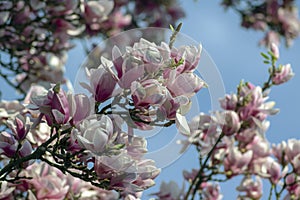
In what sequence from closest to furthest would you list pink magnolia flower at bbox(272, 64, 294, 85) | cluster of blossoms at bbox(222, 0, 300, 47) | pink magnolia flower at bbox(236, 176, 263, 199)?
pink magnolia flower at bbox(272, 64, 294, 85) < pink magnolia flower at bbox(236, 176, 263, 199) < cluster of blossoms at bbox(222, 0, 300, 47)

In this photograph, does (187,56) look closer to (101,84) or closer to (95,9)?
(101,84)

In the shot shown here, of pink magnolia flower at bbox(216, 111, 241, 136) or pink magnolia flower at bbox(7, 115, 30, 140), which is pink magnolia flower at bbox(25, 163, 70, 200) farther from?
pink magnolia flower at bbox(216, 111, 241, 136)

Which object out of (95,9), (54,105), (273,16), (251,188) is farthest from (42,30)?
(273,16)

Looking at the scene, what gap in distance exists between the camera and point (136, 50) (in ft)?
4.34

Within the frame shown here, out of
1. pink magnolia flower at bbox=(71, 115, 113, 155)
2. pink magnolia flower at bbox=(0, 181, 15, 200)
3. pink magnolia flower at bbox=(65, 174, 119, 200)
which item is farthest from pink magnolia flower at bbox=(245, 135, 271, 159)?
pink magnolia flower at bbox=(71, 115, 113, 155)

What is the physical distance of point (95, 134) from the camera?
1.26 metres

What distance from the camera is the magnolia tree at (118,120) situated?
1.31m

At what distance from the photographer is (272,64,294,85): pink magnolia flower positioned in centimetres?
261

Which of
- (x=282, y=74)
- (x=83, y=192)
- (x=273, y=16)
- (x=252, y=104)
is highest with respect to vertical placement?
(x=273, y=16)

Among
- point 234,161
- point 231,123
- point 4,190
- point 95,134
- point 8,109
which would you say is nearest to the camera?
point 95,134

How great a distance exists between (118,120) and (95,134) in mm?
106

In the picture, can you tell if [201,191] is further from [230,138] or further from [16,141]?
[16,141]

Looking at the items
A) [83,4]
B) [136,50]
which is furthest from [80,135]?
[83,4]

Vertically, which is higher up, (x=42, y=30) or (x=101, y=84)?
(x=42, y=30)
